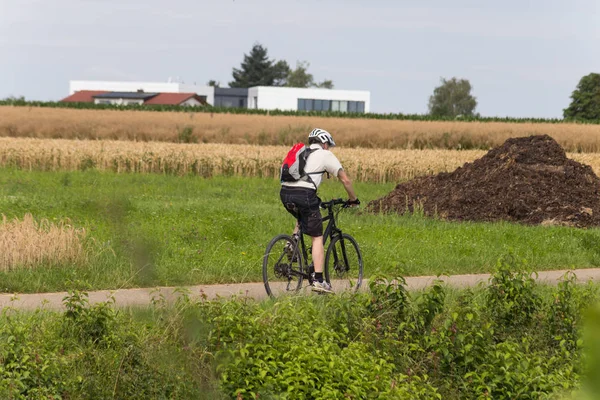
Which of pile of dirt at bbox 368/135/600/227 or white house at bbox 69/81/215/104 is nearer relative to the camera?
pile of dirt at bbox 368/135/600/227

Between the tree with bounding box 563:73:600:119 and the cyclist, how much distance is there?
298 ft

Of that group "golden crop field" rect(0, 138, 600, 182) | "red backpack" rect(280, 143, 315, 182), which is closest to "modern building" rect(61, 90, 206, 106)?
"golden crop field" rect(0, 138, 600, 182)

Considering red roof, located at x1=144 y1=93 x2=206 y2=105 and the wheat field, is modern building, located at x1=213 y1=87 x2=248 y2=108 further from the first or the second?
the wheat field

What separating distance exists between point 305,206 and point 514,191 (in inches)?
451

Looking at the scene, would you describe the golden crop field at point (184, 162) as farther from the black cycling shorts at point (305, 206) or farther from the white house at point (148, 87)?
the white house at point (148, 87)

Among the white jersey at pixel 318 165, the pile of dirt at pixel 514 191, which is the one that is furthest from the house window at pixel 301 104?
the white jersey at pixel 318 165

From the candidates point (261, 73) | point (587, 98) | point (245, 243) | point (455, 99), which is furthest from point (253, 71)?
point (245, 243)

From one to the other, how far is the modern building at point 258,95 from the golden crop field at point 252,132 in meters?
50.7

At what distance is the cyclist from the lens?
31.2ft

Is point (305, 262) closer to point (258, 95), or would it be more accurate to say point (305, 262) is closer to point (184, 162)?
point (184, 162)

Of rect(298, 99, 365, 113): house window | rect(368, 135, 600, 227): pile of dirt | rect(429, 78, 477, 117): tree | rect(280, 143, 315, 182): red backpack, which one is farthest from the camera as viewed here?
rect(429, 78, 477, 117): tree

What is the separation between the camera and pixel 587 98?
9738cm

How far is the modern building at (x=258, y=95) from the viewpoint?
107875mm

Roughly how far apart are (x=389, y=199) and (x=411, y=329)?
13628mm
